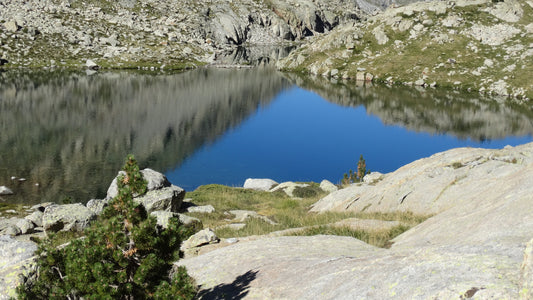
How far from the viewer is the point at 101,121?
257 feet

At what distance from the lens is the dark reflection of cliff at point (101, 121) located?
50.6 m

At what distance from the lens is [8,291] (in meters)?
9.01

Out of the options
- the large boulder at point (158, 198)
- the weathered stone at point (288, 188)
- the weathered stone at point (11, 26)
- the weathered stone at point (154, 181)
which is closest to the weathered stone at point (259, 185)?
the weathered stone at point (288, 188)

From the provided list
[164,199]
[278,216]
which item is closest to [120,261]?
[278,216]

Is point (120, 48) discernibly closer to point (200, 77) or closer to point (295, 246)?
point (200, 77)

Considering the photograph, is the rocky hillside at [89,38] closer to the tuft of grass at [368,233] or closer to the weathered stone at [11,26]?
the weathered stone at [11,26]

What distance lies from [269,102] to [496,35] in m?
84.8

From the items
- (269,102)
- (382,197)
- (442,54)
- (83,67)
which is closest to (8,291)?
(382,197)

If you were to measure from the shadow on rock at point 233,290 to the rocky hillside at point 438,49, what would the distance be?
11783 cm

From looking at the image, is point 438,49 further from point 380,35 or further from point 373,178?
point 373,178

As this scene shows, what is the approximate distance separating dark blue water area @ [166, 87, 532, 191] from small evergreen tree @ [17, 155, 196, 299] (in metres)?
42.6

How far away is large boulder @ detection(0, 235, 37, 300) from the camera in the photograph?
9039mm

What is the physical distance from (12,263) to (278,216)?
17.6 metres

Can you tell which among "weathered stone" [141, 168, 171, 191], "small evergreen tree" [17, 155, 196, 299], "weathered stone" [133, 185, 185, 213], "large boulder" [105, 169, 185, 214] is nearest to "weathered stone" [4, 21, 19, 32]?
"large boulder" [105, 169, 185, 214]
